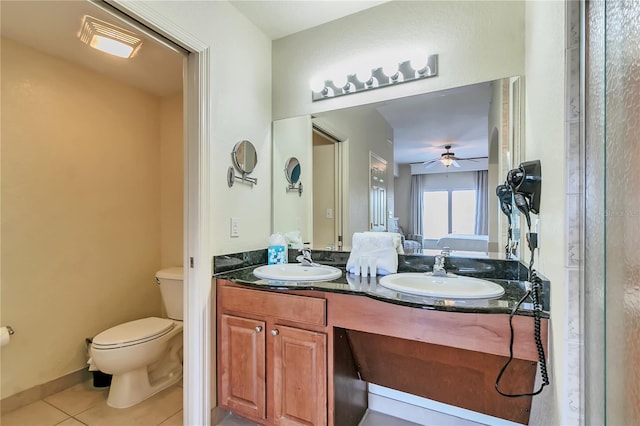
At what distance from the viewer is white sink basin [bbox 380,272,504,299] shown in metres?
1.18

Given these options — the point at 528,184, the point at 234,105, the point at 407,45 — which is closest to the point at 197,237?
the point at 234,105

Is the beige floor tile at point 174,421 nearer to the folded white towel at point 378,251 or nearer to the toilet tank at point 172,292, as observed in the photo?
the toilet tank at point 172,292

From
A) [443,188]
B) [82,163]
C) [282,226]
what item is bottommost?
[282,226]

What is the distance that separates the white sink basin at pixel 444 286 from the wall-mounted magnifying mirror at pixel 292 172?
3.35ft

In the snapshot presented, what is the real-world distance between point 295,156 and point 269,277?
0.95m

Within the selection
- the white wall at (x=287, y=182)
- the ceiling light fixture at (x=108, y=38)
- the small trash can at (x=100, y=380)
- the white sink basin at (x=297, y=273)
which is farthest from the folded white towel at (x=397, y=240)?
the small trash can at (x=100, y=380)

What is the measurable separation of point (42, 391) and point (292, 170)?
2.15m

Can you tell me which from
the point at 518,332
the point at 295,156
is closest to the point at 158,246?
the point at 295,156

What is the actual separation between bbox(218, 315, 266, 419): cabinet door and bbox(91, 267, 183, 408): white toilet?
57 cm

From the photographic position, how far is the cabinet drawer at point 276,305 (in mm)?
1383

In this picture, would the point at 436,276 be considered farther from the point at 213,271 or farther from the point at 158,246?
the point at 158,246

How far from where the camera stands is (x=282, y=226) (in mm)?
2143

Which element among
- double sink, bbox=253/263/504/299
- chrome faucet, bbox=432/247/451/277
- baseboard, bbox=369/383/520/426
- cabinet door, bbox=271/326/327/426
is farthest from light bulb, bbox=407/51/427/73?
baseboard, bbox=369/383/520/426

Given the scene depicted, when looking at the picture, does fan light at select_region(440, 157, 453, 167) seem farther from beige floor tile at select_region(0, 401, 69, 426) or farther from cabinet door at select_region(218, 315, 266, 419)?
beige floor tile at select_region(0, 401, 69, 426)
